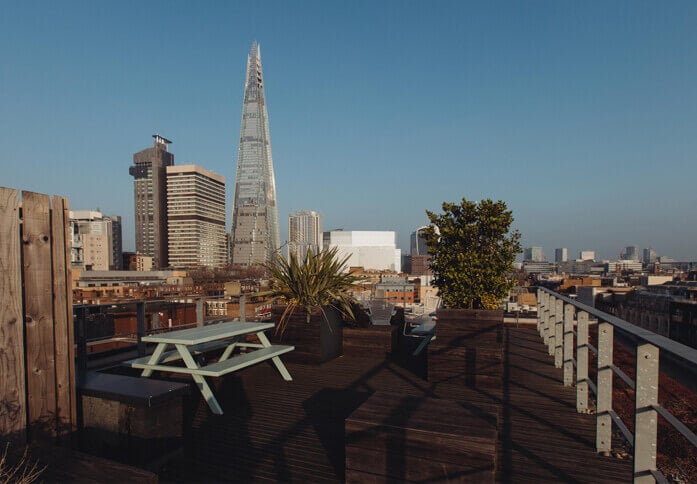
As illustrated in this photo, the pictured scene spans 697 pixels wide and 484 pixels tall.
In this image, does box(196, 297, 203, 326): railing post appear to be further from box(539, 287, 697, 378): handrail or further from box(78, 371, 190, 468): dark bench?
box(539, 287, 697, 378): handrail

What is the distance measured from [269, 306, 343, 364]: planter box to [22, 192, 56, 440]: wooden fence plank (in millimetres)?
2798

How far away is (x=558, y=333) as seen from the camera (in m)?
4.57

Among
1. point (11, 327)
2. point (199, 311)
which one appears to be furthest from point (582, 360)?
point (199, 311)

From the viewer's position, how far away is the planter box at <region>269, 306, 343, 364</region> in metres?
4.60

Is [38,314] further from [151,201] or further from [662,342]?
[151,201]

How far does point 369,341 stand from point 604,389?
3.01 meters

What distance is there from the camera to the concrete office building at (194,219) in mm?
122125

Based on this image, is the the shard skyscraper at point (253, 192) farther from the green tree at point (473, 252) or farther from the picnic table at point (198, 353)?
the picnic table at point (198, 353)

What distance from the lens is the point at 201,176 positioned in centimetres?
12988

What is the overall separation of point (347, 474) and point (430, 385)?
6.44 feet

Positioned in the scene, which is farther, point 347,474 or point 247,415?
point 247,415

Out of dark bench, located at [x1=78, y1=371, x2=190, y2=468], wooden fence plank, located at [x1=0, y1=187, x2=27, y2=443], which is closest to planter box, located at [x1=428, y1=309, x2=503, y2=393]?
dark bench, located at [x1=78, y1=371, x2=190, y2=468]

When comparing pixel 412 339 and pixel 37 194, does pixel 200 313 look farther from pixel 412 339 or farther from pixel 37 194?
pixel 412 339

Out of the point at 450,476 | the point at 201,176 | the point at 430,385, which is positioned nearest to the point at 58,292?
the point at 450,476
